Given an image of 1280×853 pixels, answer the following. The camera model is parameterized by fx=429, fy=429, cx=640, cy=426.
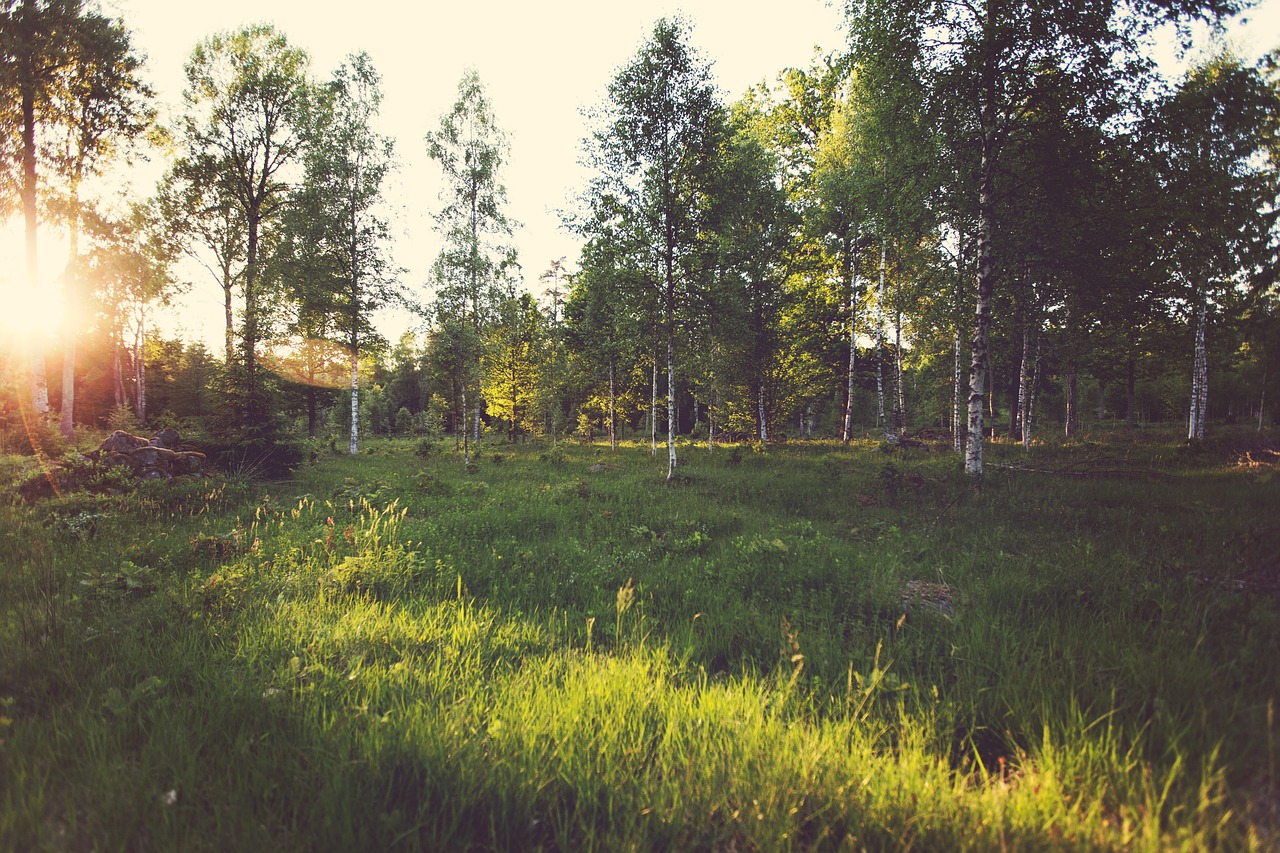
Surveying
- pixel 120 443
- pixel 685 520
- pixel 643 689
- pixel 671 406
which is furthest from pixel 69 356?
pixel 643 689

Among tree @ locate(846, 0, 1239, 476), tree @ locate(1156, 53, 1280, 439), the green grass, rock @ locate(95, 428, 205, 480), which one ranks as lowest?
the green grass

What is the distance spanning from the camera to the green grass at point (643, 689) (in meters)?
1.83

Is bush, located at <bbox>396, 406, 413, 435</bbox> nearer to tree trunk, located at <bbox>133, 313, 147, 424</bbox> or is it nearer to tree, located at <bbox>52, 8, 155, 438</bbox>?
tree trunk, located at <bbox>133, 313, 147, 424</bbox>

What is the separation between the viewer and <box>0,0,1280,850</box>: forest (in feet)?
6.54

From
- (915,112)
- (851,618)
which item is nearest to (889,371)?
(915,112)

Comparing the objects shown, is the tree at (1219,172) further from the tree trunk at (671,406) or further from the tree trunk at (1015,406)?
the tree trunk at (1015,406)

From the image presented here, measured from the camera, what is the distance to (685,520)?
7469 mm

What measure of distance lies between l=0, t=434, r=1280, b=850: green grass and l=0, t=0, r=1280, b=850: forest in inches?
1.2

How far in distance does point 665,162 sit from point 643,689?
45.7 feet

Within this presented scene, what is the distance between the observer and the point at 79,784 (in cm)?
185

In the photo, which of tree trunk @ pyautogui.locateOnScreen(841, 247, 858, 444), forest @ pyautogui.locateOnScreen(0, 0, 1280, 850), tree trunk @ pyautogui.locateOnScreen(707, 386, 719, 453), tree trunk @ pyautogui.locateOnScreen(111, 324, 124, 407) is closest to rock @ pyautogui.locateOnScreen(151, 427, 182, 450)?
forest @ pyautogui.locateOnScreen(0, 0, 1280, 850)

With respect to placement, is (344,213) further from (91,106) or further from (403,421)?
(403,421)

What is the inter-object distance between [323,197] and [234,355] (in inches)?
536

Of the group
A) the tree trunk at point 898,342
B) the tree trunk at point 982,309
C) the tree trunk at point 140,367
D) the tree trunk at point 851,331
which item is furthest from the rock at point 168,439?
the tree trunk at point 140,367
